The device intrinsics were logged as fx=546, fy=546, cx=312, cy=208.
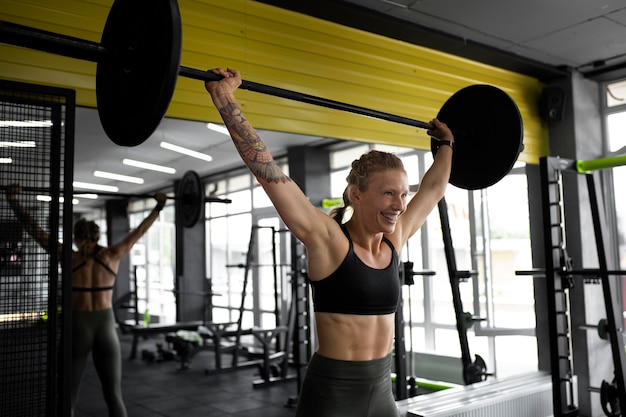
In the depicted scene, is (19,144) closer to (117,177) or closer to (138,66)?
(138,66)

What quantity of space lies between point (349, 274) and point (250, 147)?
468 millimetres

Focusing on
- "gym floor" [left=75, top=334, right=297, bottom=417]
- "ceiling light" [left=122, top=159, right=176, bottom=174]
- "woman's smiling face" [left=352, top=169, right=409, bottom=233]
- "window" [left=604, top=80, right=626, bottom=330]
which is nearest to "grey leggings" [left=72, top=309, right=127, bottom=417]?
"gym floor" [left=75, top=334, right=297, bottom=417]

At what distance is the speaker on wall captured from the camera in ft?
14.3

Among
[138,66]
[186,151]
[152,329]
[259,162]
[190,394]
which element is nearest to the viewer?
[138,66]

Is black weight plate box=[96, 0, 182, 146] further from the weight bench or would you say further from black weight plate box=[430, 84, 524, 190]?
the weight bench

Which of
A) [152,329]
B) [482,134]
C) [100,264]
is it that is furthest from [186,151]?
[482,134]

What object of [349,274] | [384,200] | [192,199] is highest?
[192,199]

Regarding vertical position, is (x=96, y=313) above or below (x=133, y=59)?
below

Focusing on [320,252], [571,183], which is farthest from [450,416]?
[571,183]

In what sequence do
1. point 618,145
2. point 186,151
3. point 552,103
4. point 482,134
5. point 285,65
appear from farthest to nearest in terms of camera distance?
point 186,151 < point 618,145 < point 552,103 < point 285,65 < point 482,134

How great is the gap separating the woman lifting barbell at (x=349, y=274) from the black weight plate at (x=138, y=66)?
0.21m

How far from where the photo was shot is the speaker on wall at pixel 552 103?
435 centimetres

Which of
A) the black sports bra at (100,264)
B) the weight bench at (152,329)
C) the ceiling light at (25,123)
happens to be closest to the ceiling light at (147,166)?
the weight bench at (152,329)

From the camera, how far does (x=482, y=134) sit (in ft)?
7.39
